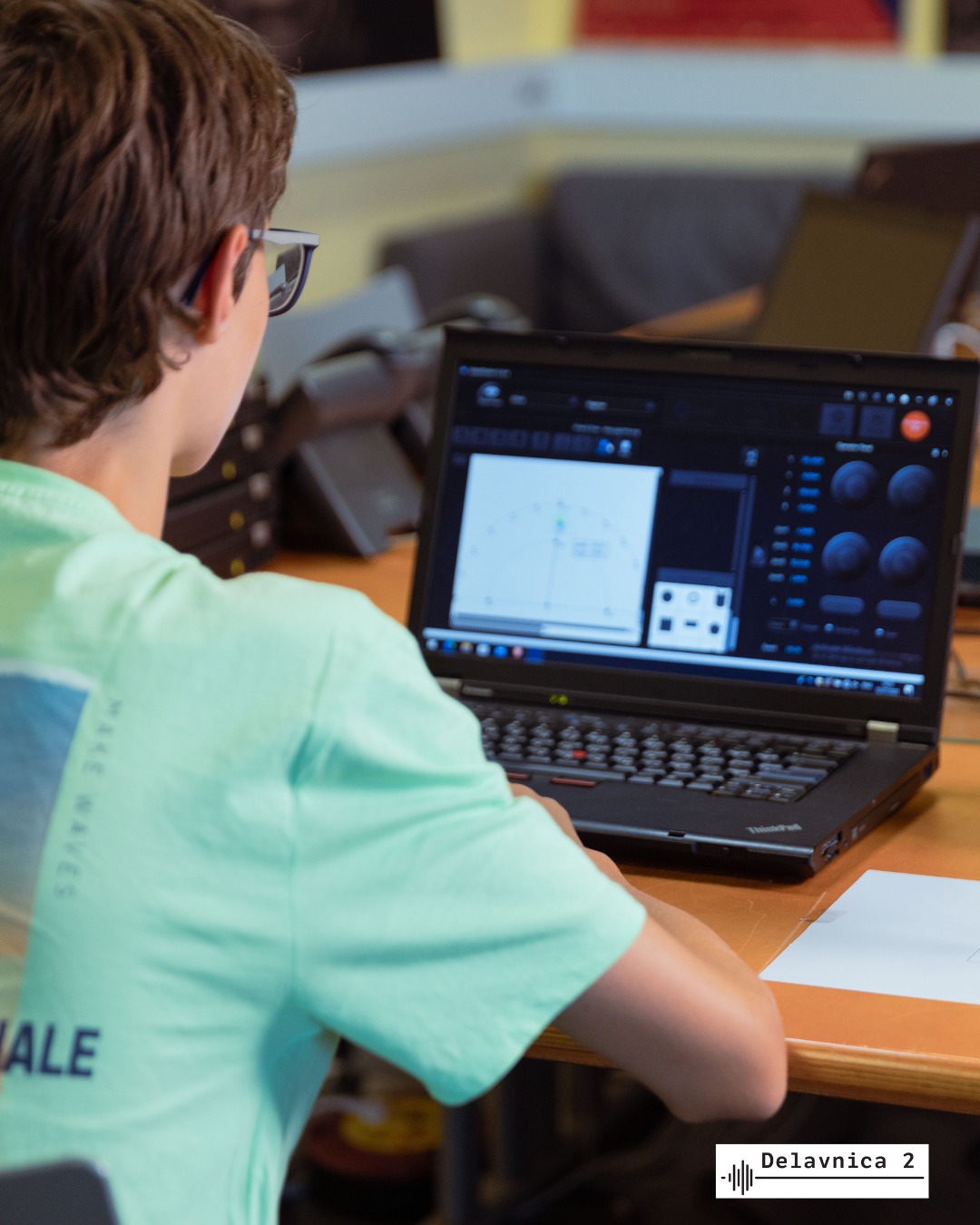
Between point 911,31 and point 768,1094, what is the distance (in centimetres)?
404

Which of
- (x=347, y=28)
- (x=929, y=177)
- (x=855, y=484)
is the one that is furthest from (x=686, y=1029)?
(x=347, y=28)

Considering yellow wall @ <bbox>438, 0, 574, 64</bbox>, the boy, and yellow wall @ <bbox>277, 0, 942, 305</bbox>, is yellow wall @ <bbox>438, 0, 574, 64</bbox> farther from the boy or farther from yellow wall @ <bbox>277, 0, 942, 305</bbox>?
the boy

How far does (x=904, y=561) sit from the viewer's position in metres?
1.25

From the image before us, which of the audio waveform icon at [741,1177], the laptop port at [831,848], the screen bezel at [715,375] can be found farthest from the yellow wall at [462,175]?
the audio waveform icon at [741,1177]

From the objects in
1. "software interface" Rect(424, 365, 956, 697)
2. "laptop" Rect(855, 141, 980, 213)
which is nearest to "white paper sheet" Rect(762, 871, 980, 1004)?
"software interface" Rect(424, 365, 956, 697)

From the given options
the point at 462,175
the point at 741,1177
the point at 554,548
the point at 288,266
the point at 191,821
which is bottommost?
the point at 741,1177

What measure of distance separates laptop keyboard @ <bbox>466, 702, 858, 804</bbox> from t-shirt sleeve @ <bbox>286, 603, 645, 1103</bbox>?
436mm

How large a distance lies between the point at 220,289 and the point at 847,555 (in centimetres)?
63

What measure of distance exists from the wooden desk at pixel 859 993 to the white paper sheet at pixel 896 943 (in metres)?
0.01

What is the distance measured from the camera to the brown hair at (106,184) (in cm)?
73

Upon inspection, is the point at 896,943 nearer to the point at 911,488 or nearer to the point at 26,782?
the point at 911,488

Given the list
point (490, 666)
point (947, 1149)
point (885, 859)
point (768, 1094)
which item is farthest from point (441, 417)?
point (947, 1149)

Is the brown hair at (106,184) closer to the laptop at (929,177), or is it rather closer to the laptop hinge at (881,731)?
the laptop hinge at (881,731)

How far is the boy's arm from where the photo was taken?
75 cm
